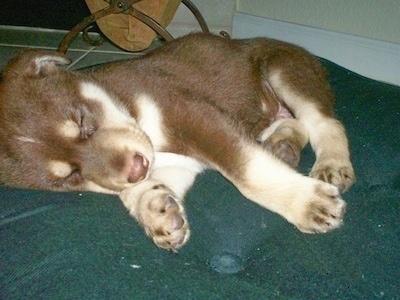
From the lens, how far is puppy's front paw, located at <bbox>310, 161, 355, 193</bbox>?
73.2 inches

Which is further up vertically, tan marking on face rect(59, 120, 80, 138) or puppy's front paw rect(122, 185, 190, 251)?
tan marking on face rect(59, 120, 80, 138)

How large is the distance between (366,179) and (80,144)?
3.94 ft

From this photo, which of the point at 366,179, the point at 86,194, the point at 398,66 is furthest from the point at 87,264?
the point at 398,66

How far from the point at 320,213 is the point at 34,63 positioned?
126 centimetres

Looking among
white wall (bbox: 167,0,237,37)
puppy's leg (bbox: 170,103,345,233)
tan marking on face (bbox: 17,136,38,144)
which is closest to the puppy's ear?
tan marking on face (bbox: 17,136,38,144)

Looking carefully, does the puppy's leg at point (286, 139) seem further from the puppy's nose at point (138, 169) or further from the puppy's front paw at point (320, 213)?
the puppy's nose at point (138, 169)

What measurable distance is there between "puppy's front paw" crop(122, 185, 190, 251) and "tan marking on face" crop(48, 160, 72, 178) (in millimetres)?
306

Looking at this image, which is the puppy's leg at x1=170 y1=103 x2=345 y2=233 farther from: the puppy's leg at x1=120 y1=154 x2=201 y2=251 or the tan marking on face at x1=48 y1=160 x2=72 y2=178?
the tan marking on face at x1=48 y1=160 x2=72 y2=178

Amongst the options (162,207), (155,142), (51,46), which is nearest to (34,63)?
(155,142)

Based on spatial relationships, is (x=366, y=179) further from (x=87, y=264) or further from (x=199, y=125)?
(x=87, y=264)

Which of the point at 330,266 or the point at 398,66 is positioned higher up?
the point at 330,266

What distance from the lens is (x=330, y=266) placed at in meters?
1.49

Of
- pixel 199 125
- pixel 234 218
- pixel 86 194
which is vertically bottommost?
pixel 86 194

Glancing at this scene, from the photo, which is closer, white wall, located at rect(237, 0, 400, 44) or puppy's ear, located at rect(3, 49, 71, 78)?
puppy's ear, located at rect(3, 49, 71, 78)
